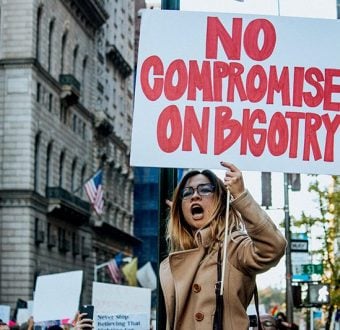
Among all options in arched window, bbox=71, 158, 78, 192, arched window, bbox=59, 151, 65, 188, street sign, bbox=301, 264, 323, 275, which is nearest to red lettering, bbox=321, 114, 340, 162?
street sign, bbox=301, 264, 323, 275

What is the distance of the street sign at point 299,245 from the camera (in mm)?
25688

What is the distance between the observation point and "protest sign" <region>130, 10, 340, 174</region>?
16.8ft

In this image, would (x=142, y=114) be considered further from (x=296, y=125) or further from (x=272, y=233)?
(x=272, y=233)

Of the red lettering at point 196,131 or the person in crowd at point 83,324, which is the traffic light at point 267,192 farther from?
the person in crowd at point 83,324

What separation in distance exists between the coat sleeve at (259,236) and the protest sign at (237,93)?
86cm

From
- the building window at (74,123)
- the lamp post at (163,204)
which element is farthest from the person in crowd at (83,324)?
→ the building window at (74,123)

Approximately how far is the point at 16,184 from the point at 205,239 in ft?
134

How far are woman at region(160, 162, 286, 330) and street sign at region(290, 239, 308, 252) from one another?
2139 centimetres

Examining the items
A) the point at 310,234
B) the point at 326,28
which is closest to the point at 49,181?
the point at 310,234

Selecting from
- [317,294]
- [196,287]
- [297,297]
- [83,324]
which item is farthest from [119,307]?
[297,297]

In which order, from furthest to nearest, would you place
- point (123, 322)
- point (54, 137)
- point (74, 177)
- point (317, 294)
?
A: point (74, 177) → point (54, 137) → point (317, 294) → point (123, 322)

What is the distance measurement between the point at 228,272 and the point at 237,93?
1240mm

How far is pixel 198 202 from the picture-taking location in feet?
14.6

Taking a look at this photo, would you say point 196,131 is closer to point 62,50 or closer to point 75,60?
point 62,50
